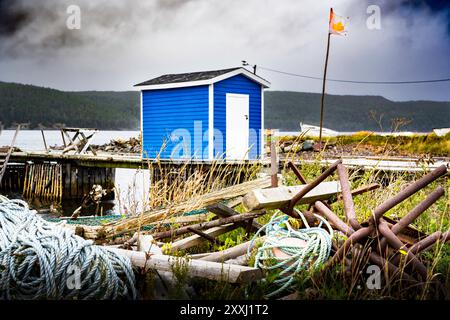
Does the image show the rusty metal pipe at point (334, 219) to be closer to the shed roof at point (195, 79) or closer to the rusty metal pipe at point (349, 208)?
the rusty metal pipe at point (349, 208)

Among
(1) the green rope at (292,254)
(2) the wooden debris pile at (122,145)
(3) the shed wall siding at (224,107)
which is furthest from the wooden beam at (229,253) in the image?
(2) the wooden debris pile at (122,145)

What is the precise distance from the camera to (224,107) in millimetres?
17359

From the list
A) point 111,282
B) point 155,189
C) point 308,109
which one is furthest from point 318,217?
point 308,109

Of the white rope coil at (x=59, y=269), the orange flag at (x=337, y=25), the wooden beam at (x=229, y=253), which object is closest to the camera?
the white rope coil at (x=59, y=269)

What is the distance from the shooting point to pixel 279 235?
390 centimetres

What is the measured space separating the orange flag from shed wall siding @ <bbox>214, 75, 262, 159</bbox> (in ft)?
10.8

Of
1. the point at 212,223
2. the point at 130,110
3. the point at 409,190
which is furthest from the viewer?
the point at 130,110

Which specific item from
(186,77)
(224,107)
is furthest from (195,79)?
(224,107)

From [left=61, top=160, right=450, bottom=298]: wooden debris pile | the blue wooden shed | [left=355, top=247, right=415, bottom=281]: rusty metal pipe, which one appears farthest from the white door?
[left=355, top=247, right=415, bottom=281]: rusty metal pipe

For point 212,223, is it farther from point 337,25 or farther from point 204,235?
point 337,25

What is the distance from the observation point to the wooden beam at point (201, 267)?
3355 mm

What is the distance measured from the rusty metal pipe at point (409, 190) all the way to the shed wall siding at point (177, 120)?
42.5 feet

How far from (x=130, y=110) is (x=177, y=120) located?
151ft
